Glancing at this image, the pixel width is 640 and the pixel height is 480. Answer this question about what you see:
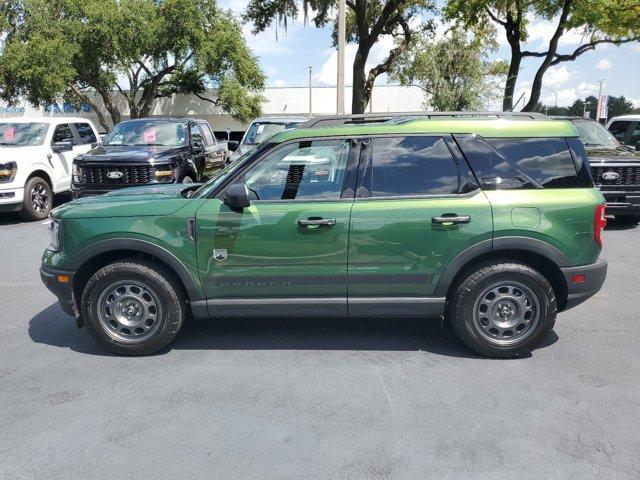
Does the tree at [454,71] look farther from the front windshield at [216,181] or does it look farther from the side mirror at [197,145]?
the front windshield at [216,181]

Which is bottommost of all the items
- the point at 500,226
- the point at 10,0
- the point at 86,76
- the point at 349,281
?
the point at 349,281

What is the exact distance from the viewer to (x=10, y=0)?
92.6ft

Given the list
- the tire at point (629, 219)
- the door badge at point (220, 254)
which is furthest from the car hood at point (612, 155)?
the door badge at point (220, 254)

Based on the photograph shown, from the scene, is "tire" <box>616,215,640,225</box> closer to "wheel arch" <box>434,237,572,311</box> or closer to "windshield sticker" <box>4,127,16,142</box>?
"wheel arch" <box>434,237,572,311</box>

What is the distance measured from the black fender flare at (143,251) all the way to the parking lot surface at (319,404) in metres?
0.61

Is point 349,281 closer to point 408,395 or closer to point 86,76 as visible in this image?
point 408,395

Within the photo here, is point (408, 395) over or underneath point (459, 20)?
underneath

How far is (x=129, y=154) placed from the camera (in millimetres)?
10023

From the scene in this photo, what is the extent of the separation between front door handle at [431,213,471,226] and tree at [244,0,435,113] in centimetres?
1579

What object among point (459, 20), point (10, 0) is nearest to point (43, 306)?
point (459, 20)

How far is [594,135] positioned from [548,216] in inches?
325

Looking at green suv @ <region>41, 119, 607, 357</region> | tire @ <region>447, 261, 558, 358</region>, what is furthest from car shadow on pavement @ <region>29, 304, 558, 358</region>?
green suv @ <region>41, 119, 607, 357</region>

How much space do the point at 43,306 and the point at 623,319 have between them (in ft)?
18.8

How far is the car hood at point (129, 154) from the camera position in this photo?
9.85 metres
